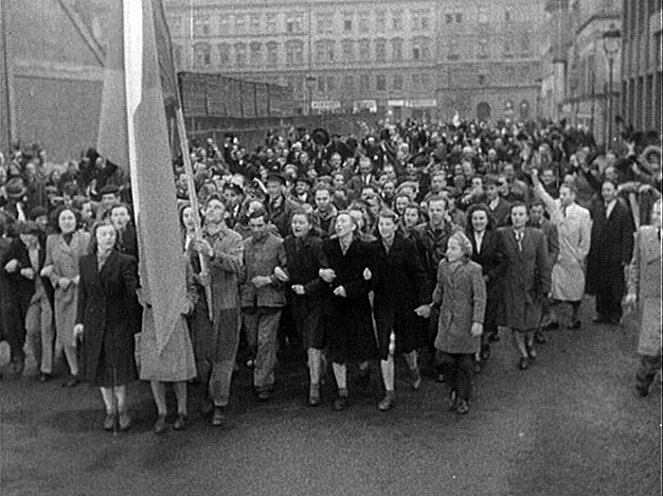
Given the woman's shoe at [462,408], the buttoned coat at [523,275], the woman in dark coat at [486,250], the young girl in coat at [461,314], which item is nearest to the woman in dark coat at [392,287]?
the young girl in coat at [461,314]

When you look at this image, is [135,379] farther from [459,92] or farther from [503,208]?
[503,208]

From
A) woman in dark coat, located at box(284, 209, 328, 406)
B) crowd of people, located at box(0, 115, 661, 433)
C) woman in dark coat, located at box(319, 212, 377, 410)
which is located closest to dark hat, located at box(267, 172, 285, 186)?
crowd of people, located at box(0, 115, 661, 433)

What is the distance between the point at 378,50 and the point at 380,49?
0.07ft

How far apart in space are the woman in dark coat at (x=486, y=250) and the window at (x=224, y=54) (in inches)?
78.5

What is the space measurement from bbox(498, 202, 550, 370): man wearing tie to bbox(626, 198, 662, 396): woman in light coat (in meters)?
2.90

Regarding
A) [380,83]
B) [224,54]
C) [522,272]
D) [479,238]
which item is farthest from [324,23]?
[522,272]

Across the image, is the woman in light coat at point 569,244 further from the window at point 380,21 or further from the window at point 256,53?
the window at point 256,53

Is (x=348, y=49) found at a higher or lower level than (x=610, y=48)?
higher

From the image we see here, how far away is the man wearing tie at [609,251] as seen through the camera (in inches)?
142

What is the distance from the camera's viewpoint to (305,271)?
5.57m

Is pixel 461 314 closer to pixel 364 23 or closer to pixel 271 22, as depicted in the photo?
pixel 364 23

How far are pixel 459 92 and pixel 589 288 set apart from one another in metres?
1.12

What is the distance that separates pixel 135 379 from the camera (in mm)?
4922

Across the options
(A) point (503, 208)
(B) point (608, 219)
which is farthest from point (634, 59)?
(A) point (503, 208)
